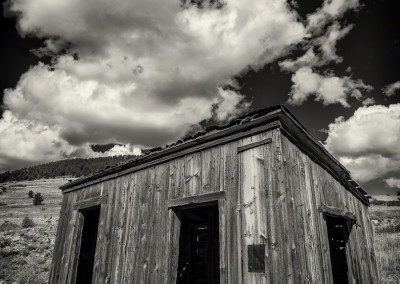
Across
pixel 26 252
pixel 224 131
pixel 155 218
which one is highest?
pixel 224 131

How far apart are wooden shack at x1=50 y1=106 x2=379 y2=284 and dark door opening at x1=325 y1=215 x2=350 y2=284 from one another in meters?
0.03

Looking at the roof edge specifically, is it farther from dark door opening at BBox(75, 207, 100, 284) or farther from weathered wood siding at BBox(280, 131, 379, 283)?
dark door opening at BBox(75, 207, 100, 284)

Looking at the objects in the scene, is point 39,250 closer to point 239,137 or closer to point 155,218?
point 155,218

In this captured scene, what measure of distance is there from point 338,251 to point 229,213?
4.81 m

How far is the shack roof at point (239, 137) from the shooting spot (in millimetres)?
4668

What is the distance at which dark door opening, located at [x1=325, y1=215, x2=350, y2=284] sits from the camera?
749 cm

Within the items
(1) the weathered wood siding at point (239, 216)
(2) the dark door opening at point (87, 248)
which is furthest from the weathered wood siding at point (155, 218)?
(2) the dark door opening at point (87, 248)

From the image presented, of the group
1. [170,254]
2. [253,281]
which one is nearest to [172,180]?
[170,254]

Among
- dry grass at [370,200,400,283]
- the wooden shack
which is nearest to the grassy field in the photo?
dry grass at [370,200,400,283]

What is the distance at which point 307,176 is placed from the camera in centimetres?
544

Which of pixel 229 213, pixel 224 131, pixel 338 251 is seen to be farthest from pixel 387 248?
pixel 224 131

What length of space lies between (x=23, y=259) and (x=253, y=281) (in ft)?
55.8

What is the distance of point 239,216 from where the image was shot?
4586 millimetres

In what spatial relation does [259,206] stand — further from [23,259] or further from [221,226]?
[23,259]
